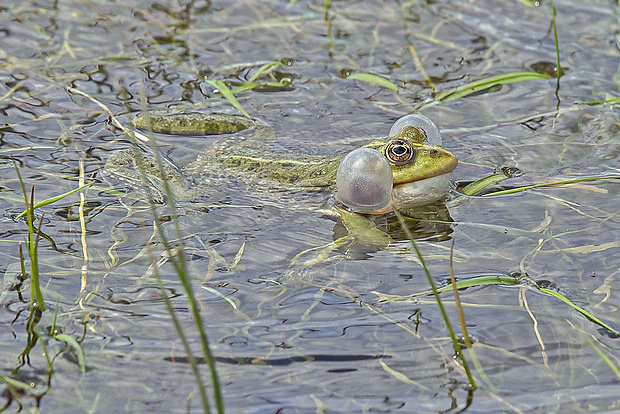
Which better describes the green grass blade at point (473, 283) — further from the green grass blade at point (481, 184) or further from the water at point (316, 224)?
the green grass blade at point (481, 184)

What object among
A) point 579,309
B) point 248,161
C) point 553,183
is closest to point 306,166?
point 248,161

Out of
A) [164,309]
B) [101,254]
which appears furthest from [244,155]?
[164,309]

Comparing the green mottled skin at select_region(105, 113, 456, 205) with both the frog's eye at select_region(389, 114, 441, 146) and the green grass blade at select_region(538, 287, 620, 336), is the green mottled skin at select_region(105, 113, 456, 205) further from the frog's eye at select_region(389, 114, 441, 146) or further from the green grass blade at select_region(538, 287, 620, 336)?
the green grass blade at select_region(538, 287, 620, 336)

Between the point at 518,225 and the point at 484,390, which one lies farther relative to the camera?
the point at 518,225

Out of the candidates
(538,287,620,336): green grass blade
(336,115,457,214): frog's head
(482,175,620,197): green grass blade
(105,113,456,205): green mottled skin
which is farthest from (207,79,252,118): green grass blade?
(538,287,620,336): green grass blade

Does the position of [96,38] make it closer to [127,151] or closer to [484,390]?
[127,151]

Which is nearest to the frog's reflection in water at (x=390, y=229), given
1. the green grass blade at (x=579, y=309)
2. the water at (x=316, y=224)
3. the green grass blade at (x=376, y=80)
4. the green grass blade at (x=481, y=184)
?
the water at (x=316, y=224)

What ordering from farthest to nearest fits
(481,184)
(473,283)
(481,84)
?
(481,84) → (481,184) → (473,283)

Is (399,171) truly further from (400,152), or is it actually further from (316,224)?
(316,224)
